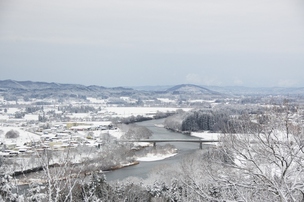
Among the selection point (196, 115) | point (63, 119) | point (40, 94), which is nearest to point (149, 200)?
point (196, 115)

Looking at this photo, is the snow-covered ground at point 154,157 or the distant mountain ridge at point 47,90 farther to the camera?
the distant mountain ridge at point 47,90

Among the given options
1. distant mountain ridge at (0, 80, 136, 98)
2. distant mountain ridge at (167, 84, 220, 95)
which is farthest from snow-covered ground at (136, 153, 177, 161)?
distant mountain ridge at (167, 84, 220, 95)

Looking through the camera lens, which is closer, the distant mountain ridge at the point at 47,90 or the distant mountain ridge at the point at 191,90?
the distant mountain ridge at the point at 47,90

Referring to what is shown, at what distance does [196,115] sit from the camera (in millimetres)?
18562

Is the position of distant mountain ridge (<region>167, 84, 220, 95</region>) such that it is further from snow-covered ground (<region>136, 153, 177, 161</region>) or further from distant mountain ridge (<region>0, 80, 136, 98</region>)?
snow-covered ground (<region>136, 153, 177, 161</region>)

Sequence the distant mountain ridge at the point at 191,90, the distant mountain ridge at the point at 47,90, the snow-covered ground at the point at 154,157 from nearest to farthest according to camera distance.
→ the snow-covered ground at the point at 154,157
the distant mountain ridge at the point at 47,90
the distant mountain ridge at the point at 191,90

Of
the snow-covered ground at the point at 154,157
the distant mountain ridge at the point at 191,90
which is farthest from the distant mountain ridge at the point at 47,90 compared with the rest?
the snow-covered ground at the point at 154,157

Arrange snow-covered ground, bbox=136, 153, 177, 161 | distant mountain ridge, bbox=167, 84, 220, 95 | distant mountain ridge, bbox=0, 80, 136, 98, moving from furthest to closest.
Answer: distant mountain ridge, bbox=167, 84, 220, 95 < distant mountain ridge, bbox=0, 80, 136, 98 < snow-covered ground, bbox=136, 153, 177, 161

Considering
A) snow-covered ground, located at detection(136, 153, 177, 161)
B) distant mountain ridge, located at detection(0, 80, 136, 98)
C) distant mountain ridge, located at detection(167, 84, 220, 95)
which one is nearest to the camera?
snow-covered ground, located at detection(136, 153, 177, 161)

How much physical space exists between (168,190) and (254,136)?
4.56m

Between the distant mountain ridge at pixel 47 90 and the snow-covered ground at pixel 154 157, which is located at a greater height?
the distant mountain ridge at pixel 47 90

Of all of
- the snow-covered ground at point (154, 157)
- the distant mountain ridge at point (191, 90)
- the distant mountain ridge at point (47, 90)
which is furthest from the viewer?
the distant mountain ridge at point (191, 90)

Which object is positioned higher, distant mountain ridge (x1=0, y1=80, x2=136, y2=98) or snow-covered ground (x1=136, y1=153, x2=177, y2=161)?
distant mountain ridge (x1=0, y1=80, x2=136, y2=98)

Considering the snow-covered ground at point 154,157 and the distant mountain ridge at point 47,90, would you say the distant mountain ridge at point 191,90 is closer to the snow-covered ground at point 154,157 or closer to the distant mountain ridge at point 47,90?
the distant mountain ridge at point 47,90
